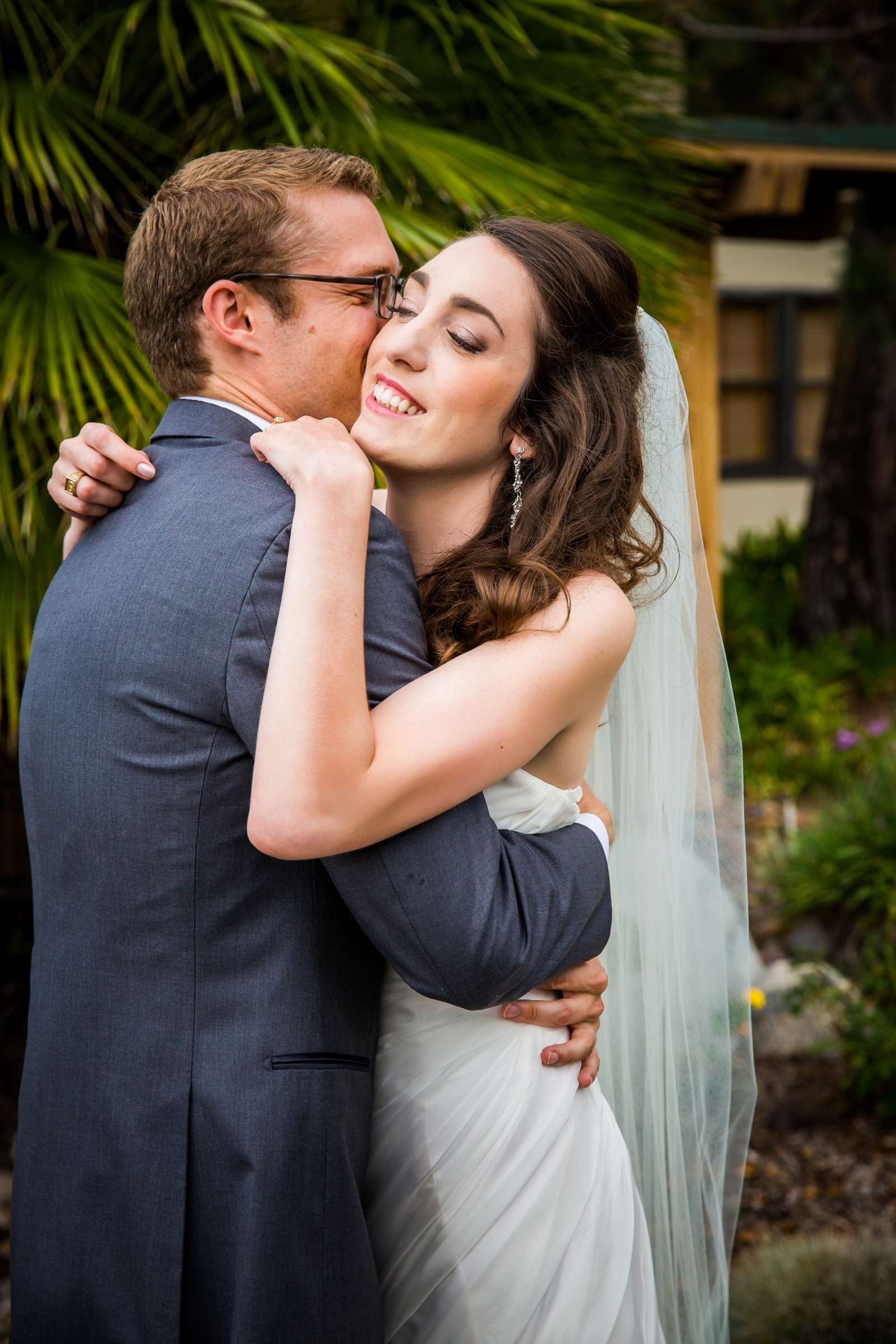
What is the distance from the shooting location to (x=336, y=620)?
4.85 ft

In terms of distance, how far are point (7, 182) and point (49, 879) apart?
7.38ft

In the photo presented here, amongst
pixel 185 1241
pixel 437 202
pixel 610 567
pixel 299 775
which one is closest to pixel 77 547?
pixel 299 775

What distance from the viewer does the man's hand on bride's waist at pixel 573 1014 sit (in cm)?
188

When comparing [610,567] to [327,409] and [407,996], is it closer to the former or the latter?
[327,409]

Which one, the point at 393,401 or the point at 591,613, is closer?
the point at 591,613

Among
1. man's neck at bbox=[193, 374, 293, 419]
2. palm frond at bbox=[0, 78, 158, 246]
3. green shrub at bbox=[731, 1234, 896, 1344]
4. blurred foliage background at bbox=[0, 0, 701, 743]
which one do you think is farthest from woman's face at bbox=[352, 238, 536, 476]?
green shrub at bbox=[731, 1234, 896, 1344]

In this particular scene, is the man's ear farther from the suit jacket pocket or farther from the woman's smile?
the suit jacket pocket

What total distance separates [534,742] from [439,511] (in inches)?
22.1

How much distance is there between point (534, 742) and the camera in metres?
1.67

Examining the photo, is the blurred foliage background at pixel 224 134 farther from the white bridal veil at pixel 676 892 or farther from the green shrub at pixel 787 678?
the green shrub at pixel 787 678

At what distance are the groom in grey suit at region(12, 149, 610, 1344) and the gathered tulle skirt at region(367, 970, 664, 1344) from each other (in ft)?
0.42

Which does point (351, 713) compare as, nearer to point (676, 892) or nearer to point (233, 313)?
point (233, 313)

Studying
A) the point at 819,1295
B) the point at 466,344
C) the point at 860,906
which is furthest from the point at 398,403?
the point at 860,906

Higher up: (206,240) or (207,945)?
(206,240)
